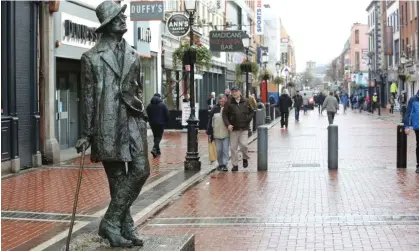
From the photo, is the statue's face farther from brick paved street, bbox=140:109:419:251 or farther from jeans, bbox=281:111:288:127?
jeans, bbox=281:111:288:127

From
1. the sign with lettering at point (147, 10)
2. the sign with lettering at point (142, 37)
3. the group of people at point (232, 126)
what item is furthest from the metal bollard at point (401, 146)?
the sign with lettering at point (142, 37)

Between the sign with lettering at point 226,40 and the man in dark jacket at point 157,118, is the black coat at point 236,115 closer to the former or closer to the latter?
the man in dark jacket at point 157,118

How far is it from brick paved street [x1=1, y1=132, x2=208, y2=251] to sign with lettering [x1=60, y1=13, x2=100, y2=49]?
345 cm

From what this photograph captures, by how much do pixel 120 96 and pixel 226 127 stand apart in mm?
9317

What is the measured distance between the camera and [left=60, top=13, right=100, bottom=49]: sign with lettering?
1872 centimetres

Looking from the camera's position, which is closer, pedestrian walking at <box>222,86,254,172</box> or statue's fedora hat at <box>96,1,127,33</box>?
statue's fedora hat at <box>96,1,127,33</box>

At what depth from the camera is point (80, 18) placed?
2020 centimetres

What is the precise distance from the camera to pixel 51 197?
11.7 metres

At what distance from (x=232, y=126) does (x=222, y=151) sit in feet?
2.39

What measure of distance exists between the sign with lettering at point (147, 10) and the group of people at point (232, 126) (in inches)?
232

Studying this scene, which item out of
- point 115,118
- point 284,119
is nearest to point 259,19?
point 284,119

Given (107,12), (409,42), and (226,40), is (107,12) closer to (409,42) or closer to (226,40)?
(226,40)

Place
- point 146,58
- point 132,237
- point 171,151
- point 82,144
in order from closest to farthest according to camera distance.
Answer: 1. point 82,144
2. point 132,237
3. point 171,151
4. point 146,58

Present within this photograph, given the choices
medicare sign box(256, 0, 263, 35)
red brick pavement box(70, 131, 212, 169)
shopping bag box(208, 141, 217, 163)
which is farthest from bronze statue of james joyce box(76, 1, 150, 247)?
medicare sign box(256, 0, 263, 35)
